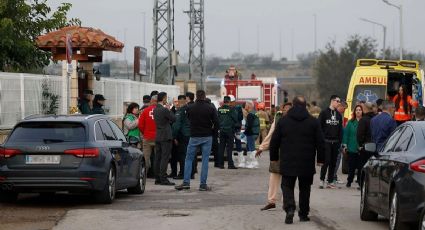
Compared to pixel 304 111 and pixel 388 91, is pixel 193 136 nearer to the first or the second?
pixel 304 111

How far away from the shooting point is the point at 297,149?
45.6ft

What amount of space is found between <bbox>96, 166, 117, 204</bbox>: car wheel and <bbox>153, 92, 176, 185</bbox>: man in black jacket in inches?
150

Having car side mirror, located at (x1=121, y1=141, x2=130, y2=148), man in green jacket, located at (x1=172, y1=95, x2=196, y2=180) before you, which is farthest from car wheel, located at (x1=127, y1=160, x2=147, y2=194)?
man in green jacket, located at (x1=172, y1=95, x2=196, y2=180)

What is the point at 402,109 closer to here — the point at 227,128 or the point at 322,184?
the point at 227,128

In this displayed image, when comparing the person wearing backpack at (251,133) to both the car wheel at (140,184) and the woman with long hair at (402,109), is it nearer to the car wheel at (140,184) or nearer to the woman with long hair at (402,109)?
the woman with long hair at (402,109)

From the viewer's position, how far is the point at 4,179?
15.7 metres

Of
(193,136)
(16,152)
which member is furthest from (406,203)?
(193,136)

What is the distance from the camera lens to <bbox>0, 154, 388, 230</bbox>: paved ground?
1373 centimetres

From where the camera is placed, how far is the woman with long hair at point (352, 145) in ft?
68.2

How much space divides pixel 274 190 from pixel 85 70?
1349 centimetres

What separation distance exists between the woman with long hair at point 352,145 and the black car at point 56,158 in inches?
244

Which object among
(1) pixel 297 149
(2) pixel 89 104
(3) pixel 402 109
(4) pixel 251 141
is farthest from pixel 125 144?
(4) pixel 251 141

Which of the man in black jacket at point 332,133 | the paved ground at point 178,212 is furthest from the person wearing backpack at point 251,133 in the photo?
the paved ground at point 178,212

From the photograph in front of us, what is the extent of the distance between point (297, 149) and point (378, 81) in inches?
638
